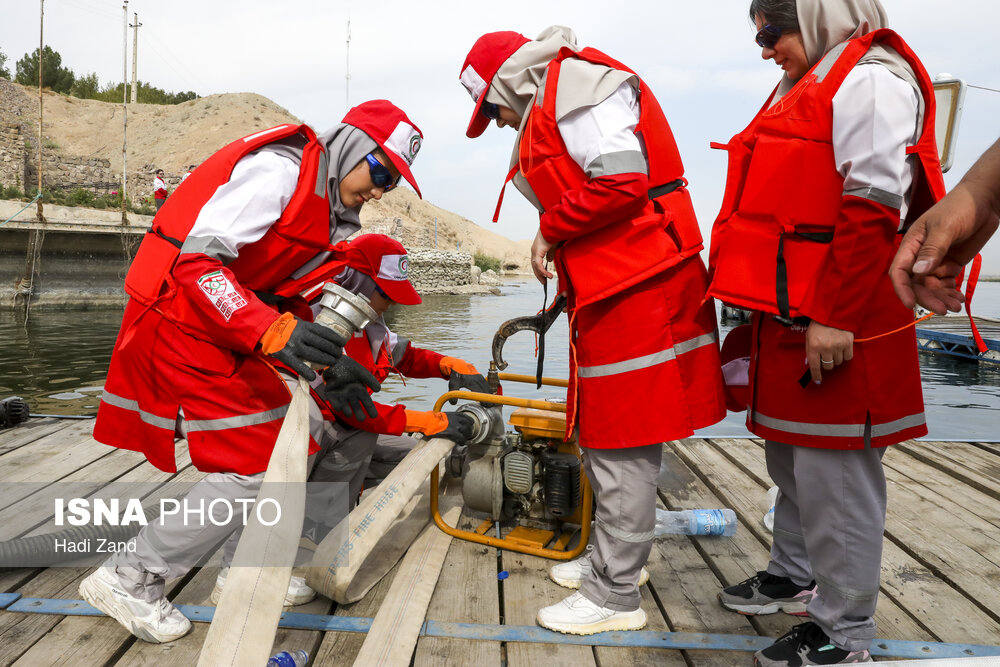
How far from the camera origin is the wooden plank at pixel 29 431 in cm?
411

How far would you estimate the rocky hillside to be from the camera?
4619 centimetres

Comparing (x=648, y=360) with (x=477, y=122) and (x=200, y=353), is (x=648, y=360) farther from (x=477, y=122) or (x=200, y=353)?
(x=200, y=353)

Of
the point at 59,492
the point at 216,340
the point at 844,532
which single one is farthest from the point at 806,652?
the point at 59,492

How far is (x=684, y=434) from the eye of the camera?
2.08 m

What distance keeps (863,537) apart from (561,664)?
97 centimetres

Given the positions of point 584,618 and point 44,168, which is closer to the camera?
point 584,618

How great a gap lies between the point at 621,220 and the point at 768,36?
2.23ft

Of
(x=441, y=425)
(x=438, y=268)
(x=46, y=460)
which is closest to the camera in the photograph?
(x=441, y=425)

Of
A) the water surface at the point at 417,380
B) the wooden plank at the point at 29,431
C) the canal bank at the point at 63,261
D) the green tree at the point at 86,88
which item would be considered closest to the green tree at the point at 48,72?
the green tree at the point at 86,88

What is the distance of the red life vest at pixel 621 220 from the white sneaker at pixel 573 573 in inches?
44.2

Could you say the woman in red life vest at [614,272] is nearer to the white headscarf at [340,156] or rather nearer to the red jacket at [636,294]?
the red jacket at [636,294]

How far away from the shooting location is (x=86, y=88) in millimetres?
60562

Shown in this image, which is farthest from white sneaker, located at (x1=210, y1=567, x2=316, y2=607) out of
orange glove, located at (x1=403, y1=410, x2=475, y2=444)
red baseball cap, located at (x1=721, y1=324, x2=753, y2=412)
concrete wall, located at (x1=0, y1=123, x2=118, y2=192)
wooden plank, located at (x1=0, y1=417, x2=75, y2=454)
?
concrete wall, located at (x1=0, y1=123, x2=118, y2=192)

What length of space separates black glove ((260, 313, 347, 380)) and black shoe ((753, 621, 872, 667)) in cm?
164
